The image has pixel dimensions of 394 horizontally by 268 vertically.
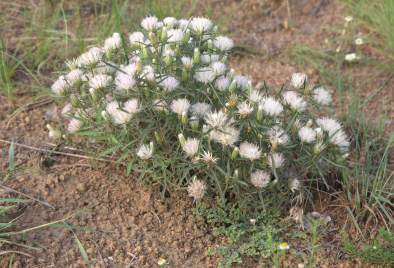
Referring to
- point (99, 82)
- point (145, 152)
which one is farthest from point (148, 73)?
point (145, 152)

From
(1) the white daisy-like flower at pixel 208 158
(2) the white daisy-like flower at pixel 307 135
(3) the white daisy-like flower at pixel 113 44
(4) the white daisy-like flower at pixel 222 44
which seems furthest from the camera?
(4) the white daisy-like flower at pixel 222 44

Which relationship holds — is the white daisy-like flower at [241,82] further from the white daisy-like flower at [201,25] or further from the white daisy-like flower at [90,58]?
the white daisy-like flower at [90,58]

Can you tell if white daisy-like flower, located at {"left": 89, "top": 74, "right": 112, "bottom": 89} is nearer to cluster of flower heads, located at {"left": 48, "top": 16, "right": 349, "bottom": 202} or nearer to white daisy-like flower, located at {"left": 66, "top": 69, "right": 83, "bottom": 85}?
cluster of flower heads, located at {"left": 48, "top": 16, "right": 349, "bottom": 202}

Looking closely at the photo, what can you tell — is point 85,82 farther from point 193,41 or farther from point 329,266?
point 329,266

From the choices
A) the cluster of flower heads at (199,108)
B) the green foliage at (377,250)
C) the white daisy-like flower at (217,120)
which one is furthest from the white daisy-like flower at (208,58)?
the green foliage at (377,250)

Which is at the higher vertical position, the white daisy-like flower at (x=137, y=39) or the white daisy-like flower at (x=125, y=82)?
the white daisy-like flower at (x=137, y=39)

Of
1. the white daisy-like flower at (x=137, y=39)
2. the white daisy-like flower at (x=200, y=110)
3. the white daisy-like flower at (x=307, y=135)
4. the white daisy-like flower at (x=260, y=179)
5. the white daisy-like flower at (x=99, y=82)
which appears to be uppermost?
the white daisy-like flower at (x=137, y=39)

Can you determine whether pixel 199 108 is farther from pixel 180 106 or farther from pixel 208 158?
pixel 208 158
